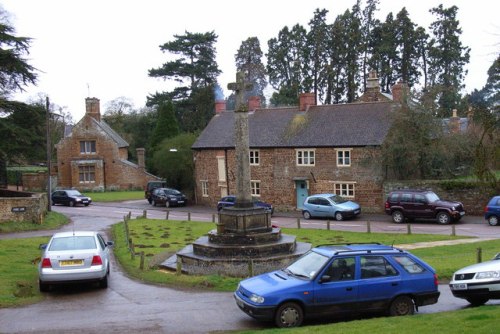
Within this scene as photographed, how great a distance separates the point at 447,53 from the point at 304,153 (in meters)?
30.2

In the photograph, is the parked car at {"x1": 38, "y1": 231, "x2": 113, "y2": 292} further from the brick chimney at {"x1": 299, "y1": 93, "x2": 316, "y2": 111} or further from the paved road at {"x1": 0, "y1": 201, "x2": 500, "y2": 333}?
the brick chimney at {"x1": 299, "y1": 93, "x2": 316, "y2": 111}

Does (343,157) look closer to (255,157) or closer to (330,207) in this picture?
(330,207)

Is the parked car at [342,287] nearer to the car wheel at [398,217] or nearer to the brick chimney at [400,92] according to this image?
the car wheel at [398,217]

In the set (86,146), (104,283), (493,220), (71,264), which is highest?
(86,146)

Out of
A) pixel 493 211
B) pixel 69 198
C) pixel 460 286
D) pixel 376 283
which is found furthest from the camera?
pixel 69 198

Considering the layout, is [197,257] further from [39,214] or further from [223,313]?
[39,214]

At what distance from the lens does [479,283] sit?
1177cm

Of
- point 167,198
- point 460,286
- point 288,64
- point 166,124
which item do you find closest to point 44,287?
point 460,286

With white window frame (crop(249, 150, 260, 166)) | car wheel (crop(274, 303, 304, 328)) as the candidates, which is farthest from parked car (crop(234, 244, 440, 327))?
white window frame (crop(249, 150, 260, 166))

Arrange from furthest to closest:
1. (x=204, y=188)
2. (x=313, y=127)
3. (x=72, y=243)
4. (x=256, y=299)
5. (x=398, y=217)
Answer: (x=204, y=188), (x=313, y=127), (x=398, y=217), (x=72, y=243), (x=256, y=299)

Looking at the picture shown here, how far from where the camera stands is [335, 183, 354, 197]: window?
38938mm

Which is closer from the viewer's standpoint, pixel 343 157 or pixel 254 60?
pixel 343 157

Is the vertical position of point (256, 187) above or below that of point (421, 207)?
above

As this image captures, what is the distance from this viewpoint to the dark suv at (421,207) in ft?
102
